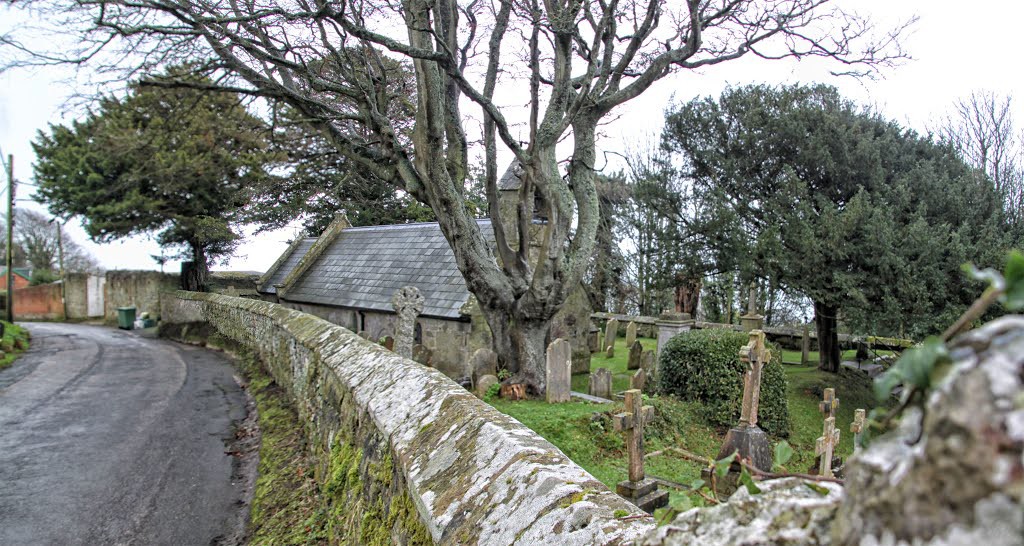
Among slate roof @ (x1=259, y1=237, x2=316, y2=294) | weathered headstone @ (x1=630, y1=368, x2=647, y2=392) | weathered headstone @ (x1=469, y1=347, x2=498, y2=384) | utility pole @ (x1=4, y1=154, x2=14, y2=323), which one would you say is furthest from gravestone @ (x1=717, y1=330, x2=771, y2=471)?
utility pole @ (x1=4, y1=154, x2=14, y2=323)

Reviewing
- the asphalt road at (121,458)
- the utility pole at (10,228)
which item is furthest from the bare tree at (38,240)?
the asphalt road at (121,458)

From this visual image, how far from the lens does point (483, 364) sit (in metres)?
11.5

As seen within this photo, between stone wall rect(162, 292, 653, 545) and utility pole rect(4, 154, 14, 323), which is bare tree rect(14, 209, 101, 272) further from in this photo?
stone wall rect(162, 292, 653, 545)

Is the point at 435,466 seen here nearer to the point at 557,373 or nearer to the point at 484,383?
the point at 557,373

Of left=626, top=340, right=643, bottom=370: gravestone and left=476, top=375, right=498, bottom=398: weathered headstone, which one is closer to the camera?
left=476, top=375, right=498, bottom=398: weathered headstone

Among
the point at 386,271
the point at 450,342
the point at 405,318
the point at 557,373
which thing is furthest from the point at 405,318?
the point at 386,271

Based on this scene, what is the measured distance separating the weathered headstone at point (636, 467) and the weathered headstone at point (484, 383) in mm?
4301

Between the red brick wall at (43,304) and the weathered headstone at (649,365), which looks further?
the red brick wall at (43,304)

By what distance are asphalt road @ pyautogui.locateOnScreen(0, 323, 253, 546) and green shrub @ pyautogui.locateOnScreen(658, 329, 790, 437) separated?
766 cm

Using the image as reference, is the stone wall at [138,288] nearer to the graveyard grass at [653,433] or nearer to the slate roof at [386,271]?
the slate roof at [386,271]

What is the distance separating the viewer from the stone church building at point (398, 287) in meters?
14.0

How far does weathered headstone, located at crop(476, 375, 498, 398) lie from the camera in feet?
35.0

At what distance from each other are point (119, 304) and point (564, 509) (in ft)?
115

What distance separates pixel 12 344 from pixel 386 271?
10612mm
